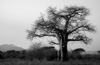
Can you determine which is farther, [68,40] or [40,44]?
[40,44]

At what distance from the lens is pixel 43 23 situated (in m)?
16.4

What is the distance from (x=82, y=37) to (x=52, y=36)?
10.1 ft

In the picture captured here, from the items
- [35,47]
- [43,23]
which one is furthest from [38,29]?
[35,47]

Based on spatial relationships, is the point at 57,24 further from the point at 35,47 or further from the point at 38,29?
the point at 35,47

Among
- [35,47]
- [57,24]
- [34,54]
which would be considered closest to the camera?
[57,24]

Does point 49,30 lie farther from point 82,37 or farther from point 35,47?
point 35,47

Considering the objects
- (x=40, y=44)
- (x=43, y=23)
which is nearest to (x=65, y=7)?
(x=43, y=23)

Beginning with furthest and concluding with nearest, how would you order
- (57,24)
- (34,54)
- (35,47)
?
(35,47) < (34,54) < (57,24)

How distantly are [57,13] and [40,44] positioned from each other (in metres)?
11.5

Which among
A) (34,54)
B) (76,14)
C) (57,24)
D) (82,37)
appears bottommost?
(34,54)

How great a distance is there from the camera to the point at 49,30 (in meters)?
16.3

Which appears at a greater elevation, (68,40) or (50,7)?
(50,7)

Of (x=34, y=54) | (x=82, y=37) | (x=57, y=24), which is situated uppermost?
(x=57, y=24)

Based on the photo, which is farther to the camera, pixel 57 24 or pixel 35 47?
pixel 35 47
